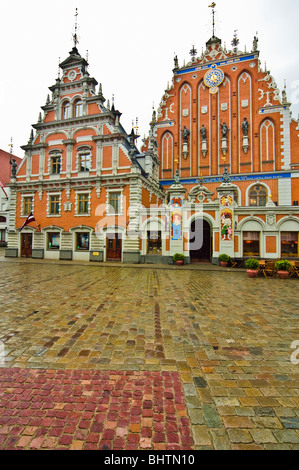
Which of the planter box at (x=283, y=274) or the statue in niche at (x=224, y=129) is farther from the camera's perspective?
the statue in niche at (x=224, y=129)

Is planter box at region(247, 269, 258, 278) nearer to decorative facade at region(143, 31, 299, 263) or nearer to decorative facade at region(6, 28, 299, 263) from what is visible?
decorative facade at region(6, 28, 299, 263)

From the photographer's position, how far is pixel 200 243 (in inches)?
797

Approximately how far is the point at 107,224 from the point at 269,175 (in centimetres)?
1752

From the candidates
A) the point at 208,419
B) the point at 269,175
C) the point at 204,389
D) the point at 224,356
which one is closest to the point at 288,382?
the point at 224,356

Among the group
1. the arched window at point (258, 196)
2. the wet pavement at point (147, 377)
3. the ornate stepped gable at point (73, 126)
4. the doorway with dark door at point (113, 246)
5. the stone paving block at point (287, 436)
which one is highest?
the ornate stepped gable at point (73, 126)

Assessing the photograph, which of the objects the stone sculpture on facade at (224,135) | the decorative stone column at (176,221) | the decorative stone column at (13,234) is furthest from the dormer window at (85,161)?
the stone sculpture on facade at (224,135)

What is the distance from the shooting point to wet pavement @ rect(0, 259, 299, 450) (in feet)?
7.53

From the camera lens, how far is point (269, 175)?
923 inches

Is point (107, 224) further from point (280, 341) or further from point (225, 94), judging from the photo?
point (225, 94)

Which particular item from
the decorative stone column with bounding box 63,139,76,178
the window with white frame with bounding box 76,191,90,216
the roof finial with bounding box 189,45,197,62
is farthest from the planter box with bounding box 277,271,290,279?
the roof finial with bounding box 189,45,197,62

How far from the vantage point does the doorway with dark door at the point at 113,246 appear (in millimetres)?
19564

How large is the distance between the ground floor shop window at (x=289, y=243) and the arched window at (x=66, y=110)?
2222cm

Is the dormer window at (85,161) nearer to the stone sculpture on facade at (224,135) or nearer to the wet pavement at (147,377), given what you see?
the stone sculpture on facade at (224,135)

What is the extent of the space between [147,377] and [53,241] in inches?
822
